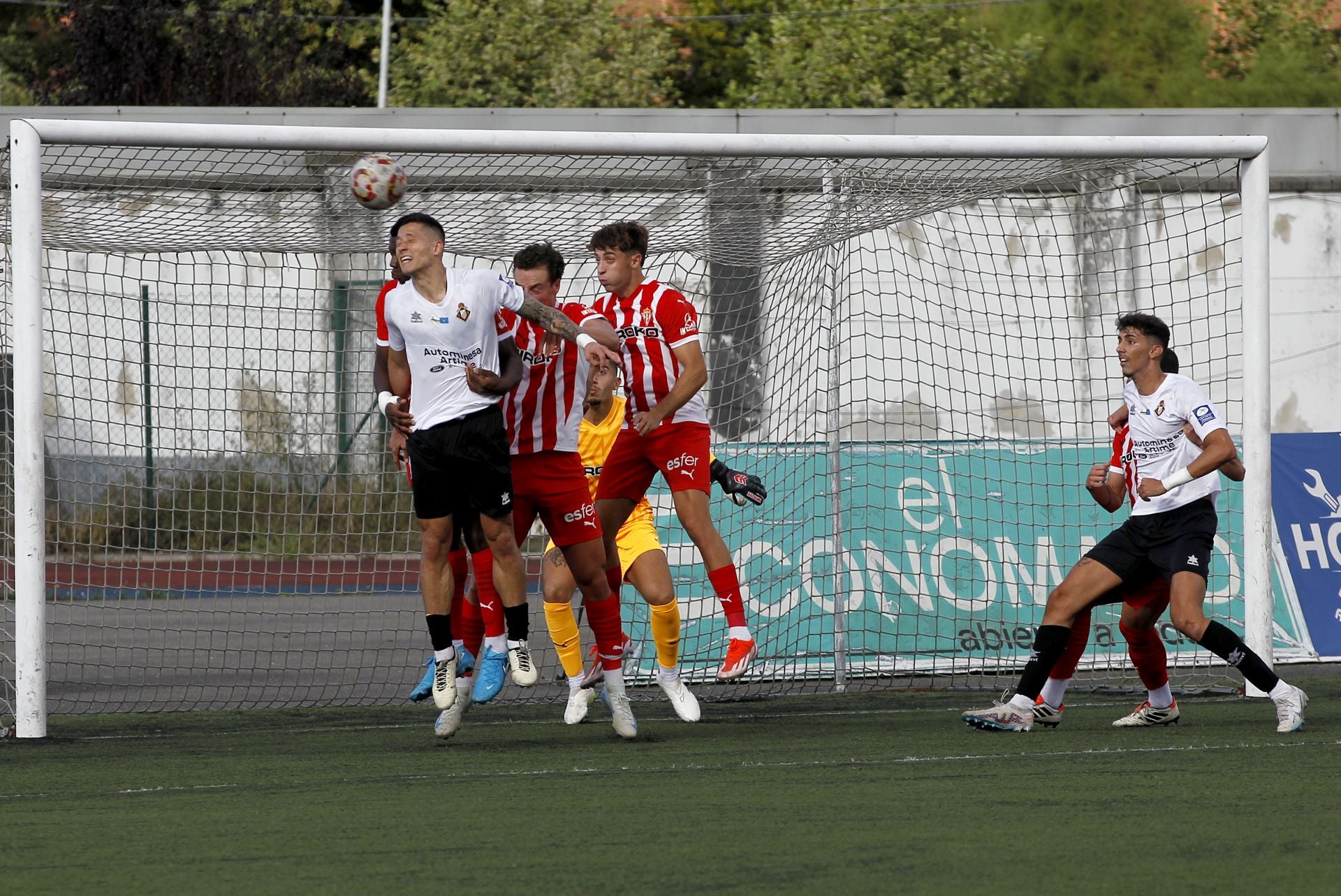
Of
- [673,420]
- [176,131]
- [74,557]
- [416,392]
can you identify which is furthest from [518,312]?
[74,557]

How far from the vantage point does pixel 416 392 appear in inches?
257

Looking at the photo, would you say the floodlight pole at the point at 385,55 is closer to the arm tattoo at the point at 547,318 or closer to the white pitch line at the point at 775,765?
the arm tattoo at the point at 547,318

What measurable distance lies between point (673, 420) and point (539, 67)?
965 inches

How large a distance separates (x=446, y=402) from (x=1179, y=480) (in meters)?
2.96

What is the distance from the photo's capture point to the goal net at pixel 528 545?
8398 mm

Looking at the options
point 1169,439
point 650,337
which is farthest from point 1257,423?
point 650,337

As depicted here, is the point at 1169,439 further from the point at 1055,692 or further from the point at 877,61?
the point at 877,61

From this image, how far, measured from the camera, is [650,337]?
7.63 m

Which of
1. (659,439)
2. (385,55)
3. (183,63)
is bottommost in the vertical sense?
(659,439)

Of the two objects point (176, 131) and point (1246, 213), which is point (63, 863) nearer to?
point (176, 131)

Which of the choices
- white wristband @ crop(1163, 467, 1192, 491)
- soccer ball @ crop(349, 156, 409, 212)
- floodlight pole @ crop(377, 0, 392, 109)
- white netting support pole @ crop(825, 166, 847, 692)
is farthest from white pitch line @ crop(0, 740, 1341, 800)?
floodlight pole @ crop(377, 0, 392, 109)

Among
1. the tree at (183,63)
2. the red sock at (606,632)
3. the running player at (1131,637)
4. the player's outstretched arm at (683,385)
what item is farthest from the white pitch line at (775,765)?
the tree at (183,63)

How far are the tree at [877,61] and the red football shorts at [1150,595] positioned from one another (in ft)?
80.0

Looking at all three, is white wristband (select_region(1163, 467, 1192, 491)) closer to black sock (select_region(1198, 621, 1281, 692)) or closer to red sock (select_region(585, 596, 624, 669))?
black sock (select_region(1198, 621, 1281, 692))
